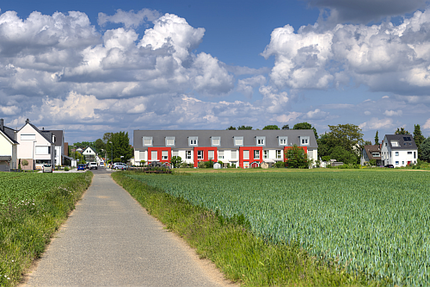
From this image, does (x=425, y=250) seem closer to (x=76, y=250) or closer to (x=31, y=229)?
(x=76, y=250)

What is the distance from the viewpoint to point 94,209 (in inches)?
706

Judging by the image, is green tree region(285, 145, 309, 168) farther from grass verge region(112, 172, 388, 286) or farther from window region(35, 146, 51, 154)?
grass verge region(112, 172, 388, 286)

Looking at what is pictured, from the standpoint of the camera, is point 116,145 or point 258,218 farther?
point 116,145

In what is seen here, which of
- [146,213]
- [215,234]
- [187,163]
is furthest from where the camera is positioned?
[187,163]

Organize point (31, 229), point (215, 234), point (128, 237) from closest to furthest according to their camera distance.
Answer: point (215, 234), point (31, 229), point (128, 237)

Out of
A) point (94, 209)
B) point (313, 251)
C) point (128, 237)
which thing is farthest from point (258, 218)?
point (94, 209)

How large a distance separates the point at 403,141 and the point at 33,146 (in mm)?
96347

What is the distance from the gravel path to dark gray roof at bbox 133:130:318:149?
77419 millimetres

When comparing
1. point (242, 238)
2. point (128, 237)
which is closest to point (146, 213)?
point (128, 237)

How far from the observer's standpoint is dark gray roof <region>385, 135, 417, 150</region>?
111 metres

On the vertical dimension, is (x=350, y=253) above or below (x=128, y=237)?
above

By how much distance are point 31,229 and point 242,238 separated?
5.38 meters

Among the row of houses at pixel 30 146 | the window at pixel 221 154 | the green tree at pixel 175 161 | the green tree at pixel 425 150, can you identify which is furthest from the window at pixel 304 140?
the row of houses at pixel 30 146

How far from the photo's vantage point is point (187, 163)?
87875 millimetres
